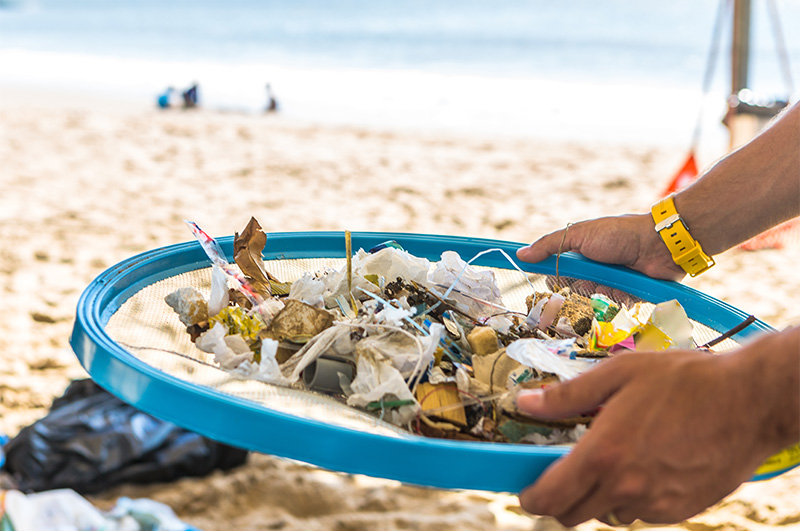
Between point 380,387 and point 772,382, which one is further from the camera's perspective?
point 380,387

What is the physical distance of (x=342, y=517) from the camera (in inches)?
58.2

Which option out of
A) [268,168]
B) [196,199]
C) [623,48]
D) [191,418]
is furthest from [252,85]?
[623,48]

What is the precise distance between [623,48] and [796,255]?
12.6m

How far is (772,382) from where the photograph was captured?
54 cm

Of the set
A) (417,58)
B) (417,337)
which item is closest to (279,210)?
(417,337)

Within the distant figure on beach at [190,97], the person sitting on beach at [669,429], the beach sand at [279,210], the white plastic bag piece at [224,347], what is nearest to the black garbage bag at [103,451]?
the beach sand at [279,210]

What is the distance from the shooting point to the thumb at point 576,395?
570mm

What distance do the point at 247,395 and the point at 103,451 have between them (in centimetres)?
103

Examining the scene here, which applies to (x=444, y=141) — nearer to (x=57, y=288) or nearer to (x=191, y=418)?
(x=57, y=288)

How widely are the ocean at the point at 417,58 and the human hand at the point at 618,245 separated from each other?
2705mm

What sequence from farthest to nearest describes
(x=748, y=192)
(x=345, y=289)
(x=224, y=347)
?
1. (x=748, y=192)
2. (x=345, y=289)
3. (x=224, y=347)

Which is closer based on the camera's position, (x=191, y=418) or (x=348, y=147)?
(x=191, y=418)

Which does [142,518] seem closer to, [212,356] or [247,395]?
[212,356]

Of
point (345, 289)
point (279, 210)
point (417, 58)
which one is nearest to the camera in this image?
point (345, 289)
